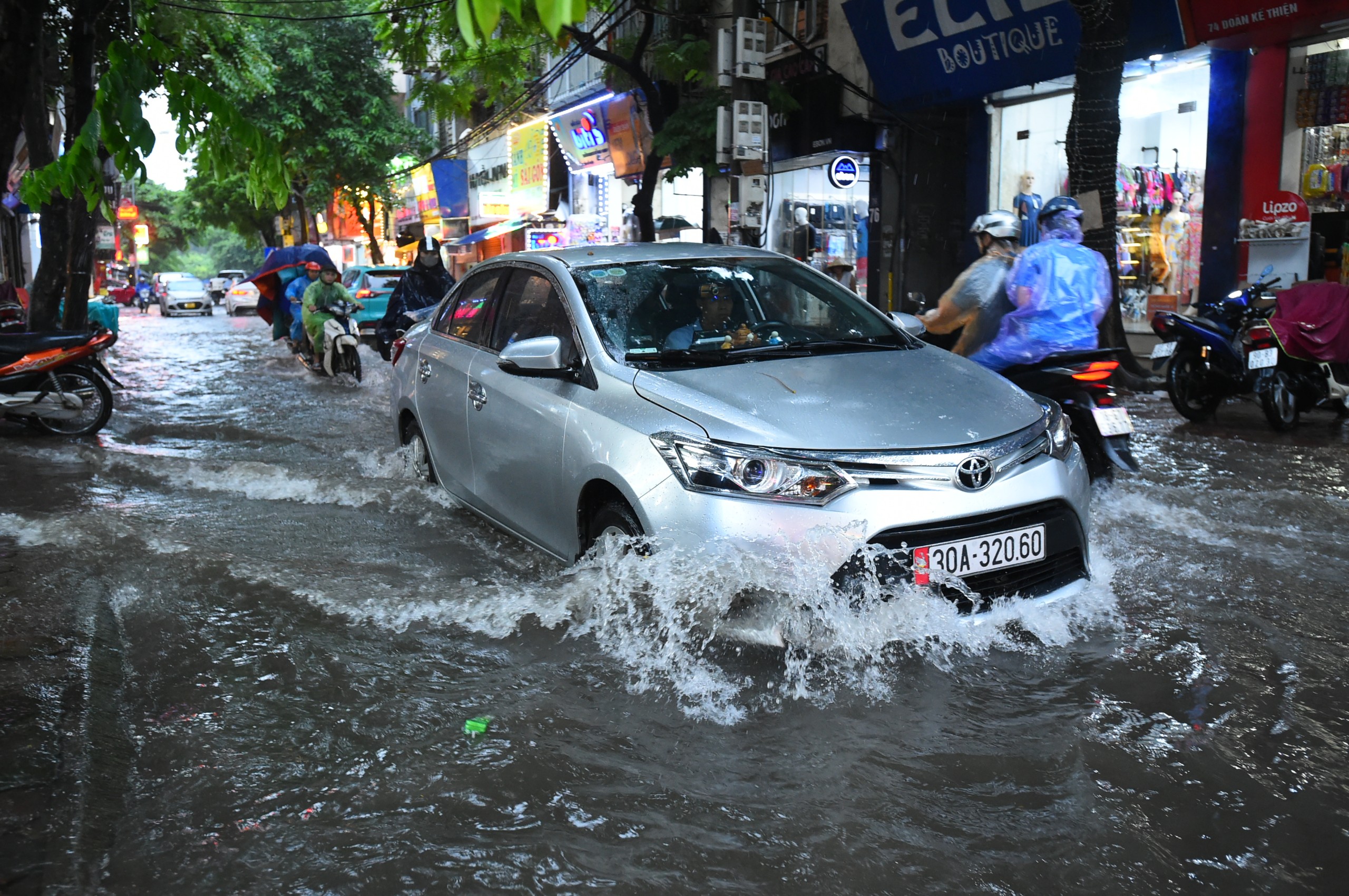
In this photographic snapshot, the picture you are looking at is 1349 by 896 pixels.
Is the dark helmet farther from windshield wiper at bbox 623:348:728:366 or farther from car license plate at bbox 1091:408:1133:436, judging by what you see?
windshield wiper at bbox 623:348:728:366

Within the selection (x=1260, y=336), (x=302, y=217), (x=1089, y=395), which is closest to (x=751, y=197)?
(x=1260, y=336)

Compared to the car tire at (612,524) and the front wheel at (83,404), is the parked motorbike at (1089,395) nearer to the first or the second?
the car tire at (612,524)

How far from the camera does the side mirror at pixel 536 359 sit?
4.23m

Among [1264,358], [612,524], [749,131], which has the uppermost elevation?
[749,131]

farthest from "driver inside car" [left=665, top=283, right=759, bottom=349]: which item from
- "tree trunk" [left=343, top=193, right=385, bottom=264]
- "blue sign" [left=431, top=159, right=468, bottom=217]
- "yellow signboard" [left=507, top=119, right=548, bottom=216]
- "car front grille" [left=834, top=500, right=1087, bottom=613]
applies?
"blue sign" [left=431, top=159, right=468, bottom=217]

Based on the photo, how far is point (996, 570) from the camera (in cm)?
361

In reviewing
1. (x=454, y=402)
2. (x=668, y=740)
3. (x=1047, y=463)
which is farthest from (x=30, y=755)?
(x=1047, y=463)

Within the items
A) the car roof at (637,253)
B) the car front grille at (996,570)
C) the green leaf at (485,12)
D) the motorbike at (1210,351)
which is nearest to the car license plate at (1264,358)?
the motorbike at (1210,351)

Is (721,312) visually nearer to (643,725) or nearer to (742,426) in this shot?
(742,426)

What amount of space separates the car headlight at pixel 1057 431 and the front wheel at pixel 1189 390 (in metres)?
5.86

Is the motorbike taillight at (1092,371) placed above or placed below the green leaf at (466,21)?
below

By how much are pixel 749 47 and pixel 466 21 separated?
10616 mm

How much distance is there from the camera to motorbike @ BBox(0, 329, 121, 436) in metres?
9.14

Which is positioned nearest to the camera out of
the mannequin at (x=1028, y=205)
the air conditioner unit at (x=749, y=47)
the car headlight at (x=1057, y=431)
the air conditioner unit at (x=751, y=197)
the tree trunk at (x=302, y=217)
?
the car headlight at (x=1057, y=431)
